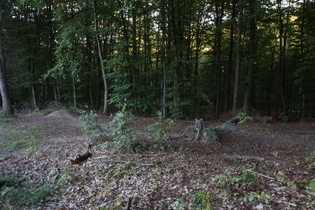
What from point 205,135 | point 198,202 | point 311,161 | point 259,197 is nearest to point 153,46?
point 205,135

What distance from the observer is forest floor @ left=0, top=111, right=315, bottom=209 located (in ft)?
10.6

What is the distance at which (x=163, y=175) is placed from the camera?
14.2ft

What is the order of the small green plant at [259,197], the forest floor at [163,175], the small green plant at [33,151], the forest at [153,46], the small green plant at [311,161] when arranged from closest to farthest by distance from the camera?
1. the small green plant at [259,197]
2. the forest floor at [163,175]
3. the small green plant at [311,161]
4. the small green plant at [33,151]
5. the forest at [153,46]

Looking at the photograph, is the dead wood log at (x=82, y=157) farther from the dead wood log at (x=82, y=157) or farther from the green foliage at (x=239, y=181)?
the green foliage at (x=239, y=181)

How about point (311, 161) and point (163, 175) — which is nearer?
point (163, 175)

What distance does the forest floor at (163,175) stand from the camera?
3221mm

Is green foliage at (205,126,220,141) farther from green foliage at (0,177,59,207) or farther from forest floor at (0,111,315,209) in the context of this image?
green foliage at (0,177,59,207)

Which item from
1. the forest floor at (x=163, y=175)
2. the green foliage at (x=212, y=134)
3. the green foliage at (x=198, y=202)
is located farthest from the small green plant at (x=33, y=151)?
the green foliage at (x=212, y=134)

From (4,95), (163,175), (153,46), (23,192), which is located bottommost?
(23,192)

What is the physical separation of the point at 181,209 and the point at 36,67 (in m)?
18.5

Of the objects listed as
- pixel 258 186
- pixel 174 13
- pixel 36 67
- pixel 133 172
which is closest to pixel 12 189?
pixel 133 172

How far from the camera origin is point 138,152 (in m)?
5.70

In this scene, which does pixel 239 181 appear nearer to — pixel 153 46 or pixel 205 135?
pixel 205 135

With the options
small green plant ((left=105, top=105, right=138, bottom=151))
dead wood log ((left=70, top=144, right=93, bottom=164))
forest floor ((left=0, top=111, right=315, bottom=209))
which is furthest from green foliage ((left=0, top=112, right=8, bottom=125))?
small green plant ((left=105, top=105, right=138, bottom=151))
